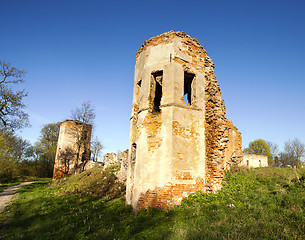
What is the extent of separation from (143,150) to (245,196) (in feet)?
14.0

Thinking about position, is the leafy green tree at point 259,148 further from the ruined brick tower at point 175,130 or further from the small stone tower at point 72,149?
the ruined brick tower at point 175,130

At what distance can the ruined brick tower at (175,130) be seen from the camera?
24.4 feet

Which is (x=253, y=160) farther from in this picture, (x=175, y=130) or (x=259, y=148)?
(x=175, y=130)

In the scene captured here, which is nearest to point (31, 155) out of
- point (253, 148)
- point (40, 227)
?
point (40, 227)

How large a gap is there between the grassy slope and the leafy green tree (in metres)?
36.7

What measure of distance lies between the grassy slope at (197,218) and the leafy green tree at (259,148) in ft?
121

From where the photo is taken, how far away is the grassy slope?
450 cm

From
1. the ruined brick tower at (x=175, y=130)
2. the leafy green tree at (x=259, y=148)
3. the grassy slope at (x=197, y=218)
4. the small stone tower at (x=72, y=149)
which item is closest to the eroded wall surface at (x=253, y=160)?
the leafy green tree at (x=259, y=148)

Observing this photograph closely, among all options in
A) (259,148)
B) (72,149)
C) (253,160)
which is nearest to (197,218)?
(72,149)

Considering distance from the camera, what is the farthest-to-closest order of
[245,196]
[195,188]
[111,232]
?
[195,188] < [245,196] < [111,232]

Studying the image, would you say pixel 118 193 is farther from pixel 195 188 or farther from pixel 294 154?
pixel 294 154

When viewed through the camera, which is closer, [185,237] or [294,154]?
[185,237]

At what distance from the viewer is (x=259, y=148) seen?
1642 inches

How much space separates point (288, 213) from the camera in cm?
501
